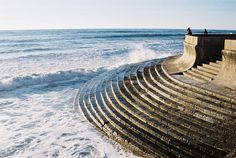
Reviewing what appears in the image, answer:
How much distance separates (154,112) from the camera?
827 centimetres

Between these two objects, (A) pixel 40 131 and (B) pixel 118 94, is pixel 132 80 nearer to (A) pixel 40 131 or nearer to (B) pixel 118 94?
(B) pixel 118 94

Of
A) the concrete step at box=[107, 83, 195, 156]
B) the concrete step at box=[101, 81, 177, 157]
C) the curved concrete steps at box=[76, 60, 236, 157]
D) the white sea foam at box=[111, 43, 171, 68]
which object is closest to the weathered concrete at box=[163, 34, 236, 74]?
the curved concrete steps at box=[76, 60, 236, 157]

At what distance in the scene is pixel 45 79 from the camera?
690 inches

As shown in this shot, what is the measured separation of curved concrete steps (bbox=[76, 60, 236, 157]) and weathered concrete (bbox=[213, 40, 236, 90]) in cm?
80

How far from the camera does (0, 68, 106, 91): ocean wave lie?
15.9 m

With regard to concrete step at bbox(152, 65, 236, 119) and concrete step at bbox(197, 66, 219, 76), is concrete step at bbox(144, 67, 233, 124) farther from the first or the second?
concrete step at bbox(197, 66, 219, 76)

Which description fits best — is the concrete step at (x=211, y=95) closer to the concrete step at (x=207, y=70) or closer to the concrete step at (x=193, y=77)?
the concrete step at (x=193, y=77)

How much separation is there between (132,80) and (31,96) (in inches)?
199

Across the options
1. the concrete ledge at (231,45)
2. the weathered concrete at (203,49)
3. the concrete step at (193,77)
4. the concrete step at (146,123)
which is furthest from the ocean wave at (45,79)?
the concrete ledge at (231,45)

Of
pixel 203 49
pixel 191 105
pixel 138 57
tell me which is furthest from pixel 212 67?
pixel 138 57

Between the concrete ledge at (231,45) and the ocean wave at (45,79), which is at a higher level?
the concrete ledge at (231,45)

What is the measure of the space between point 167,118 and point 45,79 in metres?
11.4

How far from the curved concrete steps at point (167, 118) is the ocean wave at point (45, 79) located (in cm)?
673

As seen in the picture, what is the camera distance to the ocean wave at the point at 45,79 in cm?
1591
